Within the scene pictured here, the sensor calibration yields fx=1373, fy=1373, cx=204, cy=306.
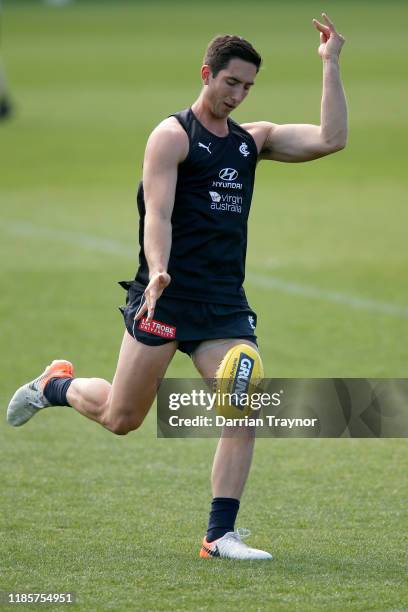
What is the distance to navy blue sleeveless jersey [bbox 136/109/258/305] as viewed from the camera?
650 centimetres

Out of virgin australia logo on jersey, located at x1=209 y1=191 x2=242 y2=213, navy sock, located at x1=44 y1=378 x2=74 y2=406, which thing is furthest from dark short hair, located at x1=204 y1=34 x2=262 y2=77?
navy sock, located at x1=44 y1=378 x2=74 y2=406

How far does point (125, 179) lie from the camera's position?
2338 centimetres

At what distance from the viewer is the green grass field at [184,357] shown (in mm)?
6090

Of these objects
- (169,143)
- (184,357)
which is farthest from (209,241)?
(184,357)

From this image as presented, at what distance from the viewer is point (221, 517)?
644cm

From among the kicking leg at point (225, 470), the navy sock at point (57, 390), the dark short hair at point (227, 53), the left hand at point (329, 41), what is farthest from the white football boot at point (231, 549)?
the left hand at point (329, 41)

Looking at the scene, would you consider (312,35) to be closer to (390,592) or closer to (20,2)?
(20,2)

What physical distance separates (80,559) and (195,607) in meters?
0.92

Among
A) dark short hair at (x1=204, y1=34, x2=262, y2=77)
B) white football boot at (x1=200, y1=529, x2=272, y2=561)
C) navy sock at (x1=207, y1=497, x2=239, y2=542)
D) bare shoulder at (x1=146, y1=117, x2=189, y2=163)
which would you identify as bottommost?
white football boot at (x1=200, y1=529, x2=272, y2=561)

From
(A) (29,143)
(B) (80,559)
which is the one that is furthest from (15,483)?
(A) (29,143)

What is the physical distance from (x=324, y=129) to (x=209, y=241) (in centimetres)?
79

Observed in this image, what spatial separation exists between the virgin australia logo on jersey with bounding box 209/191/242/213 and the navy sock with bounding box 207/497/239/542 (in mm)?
1374

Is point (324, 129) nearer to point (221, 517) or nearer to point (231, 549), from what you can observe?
point (221, 517)

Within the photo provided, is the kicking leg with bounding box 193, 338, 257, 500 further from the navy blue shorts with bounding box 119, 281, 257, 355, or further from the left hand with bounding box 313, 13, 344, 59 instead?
the left hand with bounding box 313, 13, 344, 59
